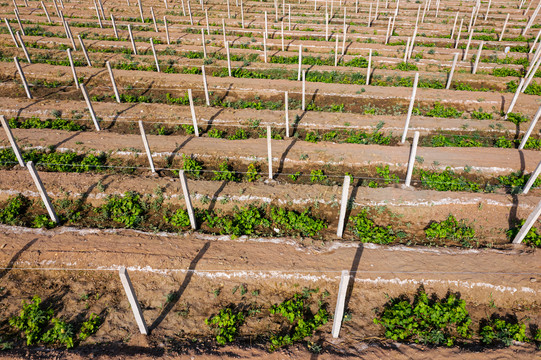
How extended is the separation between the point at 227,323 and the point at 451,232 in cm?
657

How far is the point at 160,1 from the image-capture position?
99.6 ft

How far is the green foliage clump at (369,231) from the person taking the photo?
837 cm

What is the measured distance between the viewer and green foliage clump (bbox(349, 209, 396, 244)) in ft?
27.5

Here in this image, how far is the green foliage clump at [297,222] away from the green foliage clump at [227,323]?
285cm

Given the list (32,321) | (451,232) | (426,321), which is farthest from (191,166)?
(451,232)

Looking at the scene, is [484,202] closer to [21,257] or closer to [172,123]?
[172,123]

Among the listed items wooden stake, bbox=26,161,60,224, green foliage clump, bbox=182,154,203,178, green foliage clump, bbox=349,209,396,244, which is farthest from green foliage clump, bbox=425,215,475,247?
wooden stake, bbox=26,161,60,224

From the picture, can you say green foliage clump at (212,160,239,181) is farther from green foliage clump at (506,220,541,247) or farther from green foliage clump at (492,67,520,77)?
green foliage clump at (492,67,520,77)

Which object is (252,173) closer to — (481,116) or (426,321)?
(426,321)

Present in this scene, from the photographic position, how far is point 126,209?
9.19 metres

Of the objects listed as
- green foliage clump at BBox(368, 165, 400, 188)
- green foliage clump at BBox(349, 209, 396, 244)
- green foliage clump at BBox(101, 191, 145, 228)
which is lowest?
green foliage clump at BBox(349, 209, 396, 244)

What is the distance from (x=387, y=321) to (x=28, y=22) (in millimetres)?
Result: 31718

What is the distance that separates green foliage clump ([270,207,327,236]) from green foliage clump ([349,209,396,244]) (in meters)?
0.89

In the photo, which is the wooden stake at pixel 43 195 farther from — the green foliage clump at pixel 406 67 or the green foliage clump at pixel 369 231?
the green foliage clump at pixel 406 67
